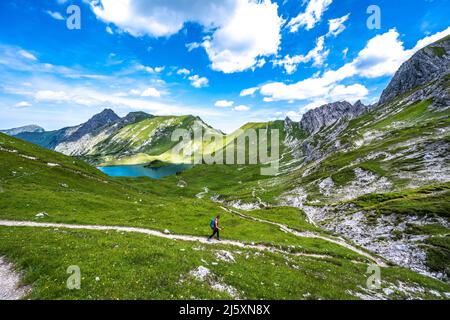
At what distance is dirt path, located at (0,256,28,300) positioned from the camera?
1428 centimetres

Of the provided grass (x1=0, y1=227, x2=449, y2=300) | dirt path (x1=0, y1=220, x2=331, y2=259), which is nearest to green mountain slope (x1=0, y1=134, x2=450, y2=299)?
grass (x1=0, y1=227, x2=449, y2=300)

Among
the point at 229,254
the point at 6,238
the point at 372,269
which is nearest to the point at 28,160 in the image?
the point at 6,238

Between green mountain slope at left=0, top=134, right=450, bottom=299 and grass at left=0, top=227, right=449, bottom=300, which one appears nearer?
grass at left=0, top=227, right=449, bottom=300

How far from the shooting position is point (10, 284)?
1526 centimetres

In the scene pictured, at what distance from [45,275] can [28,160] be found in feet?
212

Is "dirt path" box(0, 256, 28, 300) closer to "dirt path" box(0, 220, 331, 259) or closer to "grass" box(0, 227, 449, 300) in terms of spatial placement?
"grass" box(0, 227, 449, 300)

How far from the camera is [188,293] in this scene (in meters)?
15.6

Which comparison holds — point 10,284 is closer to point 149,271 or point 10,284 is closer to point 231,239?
point 149,271

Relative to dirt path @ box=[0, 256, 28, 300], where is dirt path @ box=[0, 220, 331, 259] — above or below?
below

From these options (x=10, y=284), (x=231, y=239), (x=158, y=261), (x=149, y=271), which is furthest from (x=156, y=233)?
(x=10, y=284)

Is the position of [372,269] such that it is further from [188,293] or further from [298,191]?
[298,191]

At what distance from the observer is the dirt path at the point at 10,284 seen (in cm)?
1428
